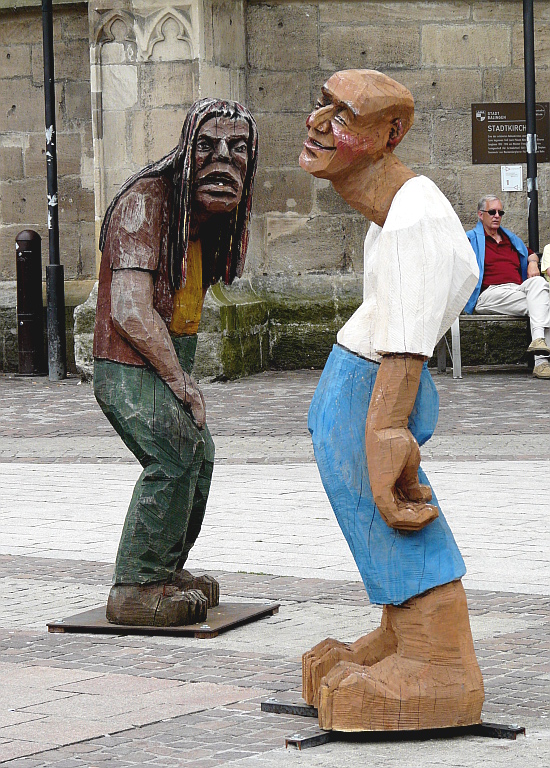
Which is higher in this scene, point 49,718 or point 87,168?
point 87,168

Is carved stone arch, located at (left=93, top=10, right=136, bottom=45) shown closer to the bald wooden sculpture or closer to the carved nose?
the carved nose

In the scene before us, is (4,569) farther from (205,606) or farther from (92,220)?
(92,220)

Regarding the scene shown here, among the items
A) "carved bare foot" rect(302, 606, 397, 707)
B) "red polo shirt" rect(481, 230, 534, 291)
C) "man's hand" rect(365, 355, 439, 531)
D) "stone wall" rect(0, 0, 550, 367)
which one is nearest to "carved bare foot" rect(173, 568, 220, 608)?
"carved bare foot" rect(302, 606, 397, 707)

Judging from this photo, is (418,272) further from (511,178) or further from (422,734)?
(511,178)

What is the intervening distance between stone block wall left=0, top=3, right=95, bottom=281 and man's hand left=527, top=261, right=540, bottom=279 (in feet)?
15.6

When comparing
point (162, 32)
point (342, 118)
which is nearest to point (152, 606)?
point (342, 118)

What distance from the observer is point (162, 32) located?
47.1 ft

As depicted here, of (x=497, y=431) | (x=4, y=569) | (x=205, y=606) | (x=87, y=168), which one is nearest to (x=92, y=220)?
(x=87, y=168)

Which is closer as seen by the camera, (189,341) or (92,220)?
(189,341)

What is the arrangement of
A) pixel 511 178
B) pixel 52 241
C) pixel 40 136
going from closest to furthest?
pixel 52 241 < pixel 511 178 < pixel 40 136

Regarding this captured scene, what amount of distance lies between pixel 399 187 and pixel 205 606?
2.07m

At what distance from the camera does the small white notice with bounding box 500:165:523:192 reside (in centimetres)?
1552

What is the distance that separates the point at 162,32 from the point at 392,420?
1109 centimetres

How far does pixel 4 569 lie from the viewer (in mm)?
6703
